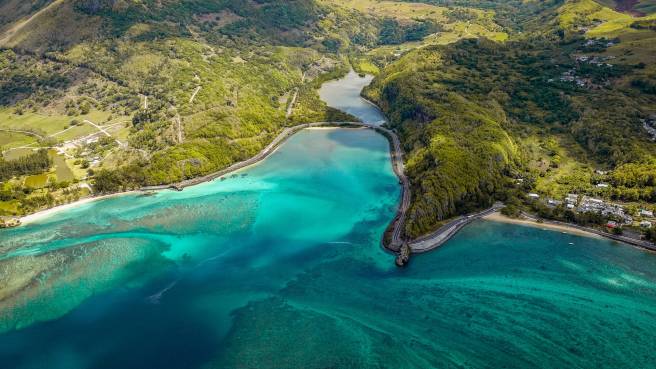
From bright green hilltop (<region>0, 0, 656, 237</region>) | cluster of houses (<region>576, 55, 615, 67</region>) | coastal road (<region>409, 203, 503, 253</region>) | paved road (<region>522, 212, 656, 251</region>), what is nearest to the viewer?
paved road (<region>522, 212, 656, 251</region>)

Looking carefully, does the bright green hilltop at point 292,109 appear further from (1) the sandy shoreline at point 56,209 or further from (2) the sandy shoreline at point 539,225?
(2) the sandy shoreline at point 539,225

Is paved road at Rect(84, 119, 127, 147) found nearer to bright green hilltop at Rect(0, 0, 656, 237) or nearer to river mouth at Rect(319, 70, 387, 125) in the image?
bright green hilltop at Rect(0, 0, 656, 237)

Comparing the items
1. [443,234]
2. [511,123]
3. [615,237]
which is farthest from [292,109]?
[615,237]

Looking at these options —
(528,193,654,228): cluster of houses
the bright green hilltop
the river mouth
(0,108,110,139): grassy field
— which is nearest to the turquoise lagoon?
(528,193,654,228): cluster of houses

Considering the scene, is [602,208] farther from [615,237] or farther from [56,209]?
Result: [56,209]

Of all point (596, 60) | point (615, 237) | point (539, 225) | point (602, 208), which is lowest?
point (539, 225)
